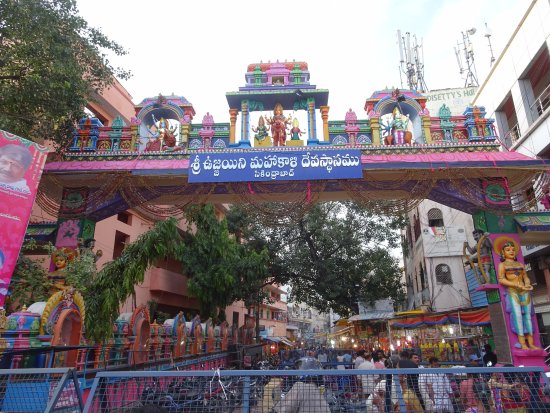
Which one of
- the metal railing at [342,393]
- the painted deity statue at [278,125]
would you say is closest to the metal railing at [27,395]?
the metal railing at [342,393]

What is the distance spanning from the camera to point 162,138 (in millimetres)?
12234

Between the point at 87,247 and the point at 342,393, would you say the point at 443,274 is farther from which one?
the point at 342,393

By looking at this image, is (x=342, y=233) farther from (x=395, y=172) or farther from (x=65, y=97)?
(x=65, y=97)

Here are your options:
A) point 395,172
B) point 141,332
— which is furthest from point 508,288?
point 141,332

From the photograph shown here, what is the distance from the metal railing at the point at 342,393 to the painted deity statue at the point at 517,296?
7086 mm

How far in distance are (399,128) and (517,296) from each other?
555cm

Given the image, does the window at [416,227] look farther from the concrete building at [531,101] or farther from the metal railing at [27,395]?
the metal railing at [27,395]

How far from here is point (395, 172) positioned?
11.1 meters

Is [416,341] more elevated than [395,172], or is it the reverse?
[395,172]

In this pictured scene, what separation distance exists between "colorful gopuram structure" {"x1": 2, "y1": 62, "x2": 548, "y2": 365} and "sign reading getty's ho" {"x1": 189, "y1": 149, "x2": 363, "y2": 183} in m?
0.03

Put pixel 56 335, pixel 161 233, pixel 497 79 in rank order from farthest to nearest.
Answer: pixel 497 79 < pixel 161 233 < pixel 56 335

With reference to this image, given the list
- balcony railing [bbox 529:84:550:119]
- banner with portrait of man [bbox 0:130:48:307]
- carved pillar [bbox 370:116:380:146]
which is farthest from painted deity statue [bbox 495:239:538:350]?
banner with portrait of man [bbox 0:130:48:307]

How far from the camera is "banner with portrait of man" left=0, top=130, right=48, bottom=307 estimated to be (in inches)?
303

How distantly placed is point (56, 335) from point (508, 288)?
1011 cm
